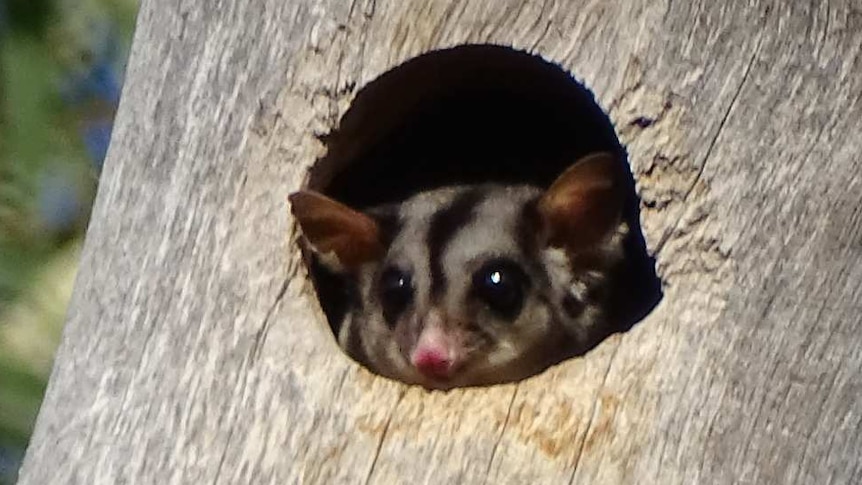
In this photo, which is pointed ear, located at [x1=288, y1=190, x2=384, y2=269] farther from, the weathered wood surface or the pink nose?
the pink nose

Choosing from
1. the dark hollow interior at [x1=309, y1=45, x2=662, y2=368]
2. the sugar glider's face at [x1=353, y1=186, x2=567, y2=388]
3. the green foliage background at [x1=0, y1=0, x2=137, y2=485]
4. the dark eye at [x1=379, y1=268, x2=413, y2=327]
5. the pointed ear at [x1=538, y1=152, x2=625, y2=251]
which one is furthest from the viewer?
the green foliage background at [x1=0, y1=0, x2=137, y2=485]

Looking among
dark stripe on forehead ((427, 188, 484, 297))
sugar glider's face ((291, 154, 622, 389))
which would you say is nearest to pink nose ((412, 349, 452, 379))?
sugar glider's face ((291, 154, 622, 389))

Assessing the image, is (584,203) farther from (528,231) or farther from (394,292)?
(394,292)

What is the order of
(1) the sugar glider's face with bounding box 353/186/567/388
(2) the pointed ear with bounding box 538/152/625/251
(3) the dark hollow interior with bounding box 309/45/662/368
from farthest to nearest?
(1) the sugar glider's face with bounding box 353/186/567/388 → (2) the pointed ear with bounding box 538/152/625/251 → (3) the dark hollow interior with bounding box 309/45/662/368

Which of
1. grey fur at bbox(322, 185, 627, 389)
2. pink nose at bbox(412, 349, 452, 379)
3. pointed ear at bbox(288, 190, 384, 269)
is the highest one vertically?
pointed ear at bbox(288, 190, 384, 269)

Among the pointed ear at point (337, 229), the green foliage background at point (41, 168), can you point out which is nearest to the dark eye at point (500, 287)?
the pointed ear at point (337, 229)

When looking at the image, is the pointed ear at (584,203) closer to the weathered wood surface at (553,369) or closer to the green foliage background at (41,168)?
the weathered wood surface at (553,369)
